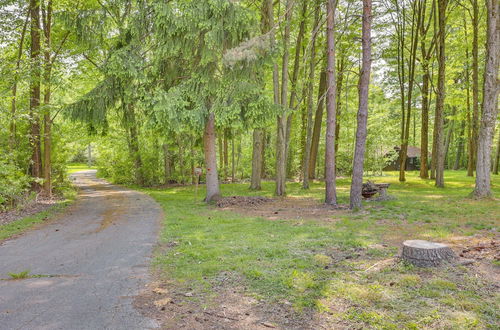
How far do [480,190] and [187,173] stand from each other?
16.8m

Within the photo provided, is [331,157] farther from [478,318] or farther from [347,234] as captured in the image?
[478,318]

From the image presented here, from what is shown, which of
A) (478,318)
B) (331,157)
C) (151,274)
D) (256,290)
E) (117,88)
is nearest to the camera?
(478,318)

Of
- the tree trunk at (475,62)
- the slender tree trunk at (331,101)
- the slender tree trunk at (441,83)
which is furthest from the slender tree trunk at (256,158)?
the tree trunk at (475,62)

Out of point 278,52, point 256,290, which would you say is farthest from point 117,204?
point 256,290

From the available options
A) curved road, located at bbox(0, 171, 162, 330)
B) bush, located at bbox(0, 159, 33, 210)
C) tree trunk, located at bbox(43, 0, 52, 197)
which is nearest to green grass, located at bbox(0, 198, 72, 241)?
curved road, located at bbox(0, 171, 162, 330)

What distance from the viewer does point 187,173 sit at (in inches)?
903

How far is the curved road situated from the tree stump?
3574 millimetres

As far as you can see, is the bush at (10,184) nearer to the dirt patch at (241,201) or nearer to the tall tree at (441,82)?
the dirt patch at (241,201)

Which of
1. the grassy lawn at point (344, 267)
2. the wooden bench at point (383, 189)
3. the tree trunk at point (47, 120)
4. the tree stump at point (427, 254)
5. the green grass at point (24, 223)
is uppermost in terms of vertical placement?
the tree trunk at point (47, 120)

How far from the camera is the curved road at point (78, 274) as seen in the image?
353 cm

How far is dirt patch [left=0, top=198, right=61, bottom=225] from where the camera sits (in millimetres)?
9717

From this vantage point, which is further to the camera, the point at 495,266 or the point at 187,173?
the point at 187,173

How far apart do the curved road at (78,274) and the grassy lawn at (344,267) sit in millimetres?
606

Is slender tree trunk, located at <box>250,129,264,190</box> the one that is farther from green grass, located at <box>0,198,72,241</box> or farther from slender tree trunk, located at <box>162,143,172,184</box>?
green grass, located at <box>0,198,72,241</box>
